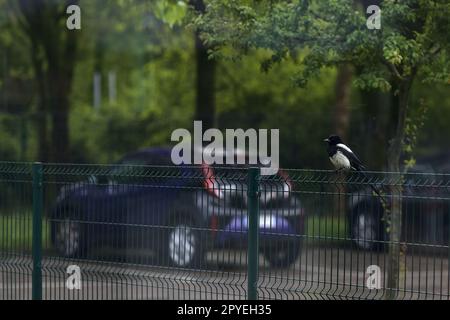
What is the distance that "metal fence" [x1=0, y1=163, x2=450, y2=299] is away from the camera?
7852mm

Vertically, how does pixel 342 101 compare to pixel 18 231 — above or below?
above

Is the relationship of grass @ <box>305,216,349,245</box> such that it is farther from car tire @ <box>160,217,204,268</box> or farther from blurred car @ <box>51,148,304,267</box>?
car tire @ <box>160,217,204,268</box>

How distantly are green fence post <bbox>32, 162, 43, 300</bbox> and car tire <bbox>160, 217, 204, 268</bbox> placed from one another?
146 centimetres

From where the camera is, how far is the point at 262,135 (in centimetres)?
1719

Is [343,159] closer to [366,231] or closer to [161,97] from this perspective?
[366,231]

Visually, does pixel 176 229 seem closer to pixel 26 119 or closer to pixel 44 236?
pixel 44 236

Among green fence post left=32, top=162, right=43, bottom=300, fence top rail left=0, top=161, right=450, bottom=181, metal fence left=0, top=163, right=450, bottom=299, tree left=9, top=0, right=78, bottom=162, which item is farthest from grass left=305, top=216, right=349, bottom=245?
tree left=9, top=0, right=78, bottom=162

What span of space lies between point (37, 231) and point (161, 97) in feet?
50.8

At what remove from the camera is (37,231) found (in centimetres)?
948

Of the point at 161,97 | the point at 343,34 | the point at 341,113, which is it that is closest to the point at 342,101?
the point at 341,113

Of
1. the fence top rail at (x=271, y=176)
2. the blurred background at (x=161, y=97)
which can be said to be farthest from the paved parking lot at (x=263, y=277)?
the blurred background at (x=161, y=97)
